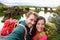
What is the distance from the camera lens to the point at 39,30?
182cm

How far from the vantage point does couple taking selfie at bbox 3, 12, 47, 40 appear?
1.76 metres

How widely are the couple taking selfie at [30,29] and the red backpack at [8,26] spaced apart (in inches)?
1.5

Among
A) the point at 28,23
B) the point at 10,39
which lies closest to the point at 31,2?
the point at 28,23

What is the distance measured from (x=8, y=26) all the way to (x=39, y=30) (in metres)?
0.33

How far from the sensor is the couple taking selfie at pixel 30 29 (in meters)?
1.76

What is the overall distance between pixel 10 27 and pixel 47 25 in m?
0.39

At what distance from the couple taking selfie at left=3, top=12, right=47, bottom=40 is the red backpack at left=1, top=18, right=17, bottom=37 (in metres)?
0.04

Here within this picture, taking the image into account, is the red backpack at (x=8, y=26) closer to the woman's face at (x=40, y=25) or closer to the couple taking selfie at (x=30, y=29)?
the couple taking selfie at (x=30, y=29)

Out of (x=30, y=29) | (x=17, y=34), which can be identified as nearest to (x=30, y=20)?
(x=30, y=29)

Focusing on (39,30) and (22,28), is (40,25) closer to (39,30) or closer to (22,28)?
(39,30)

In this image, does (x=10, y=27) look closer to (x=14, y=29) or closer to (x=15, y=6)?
(x=14, y=29)

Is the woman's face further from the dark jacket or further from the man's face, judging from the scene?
the dark jacket

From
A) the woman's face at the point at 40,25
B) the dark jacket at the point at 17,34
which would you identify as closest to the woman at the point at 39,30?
the woman's face at the point at 40,25

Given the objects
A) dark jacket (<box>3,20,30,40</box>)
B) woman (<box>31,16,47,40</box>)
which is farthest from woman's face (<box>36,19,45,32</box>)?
dark jacket (<box>3,20,30,40</box>)
